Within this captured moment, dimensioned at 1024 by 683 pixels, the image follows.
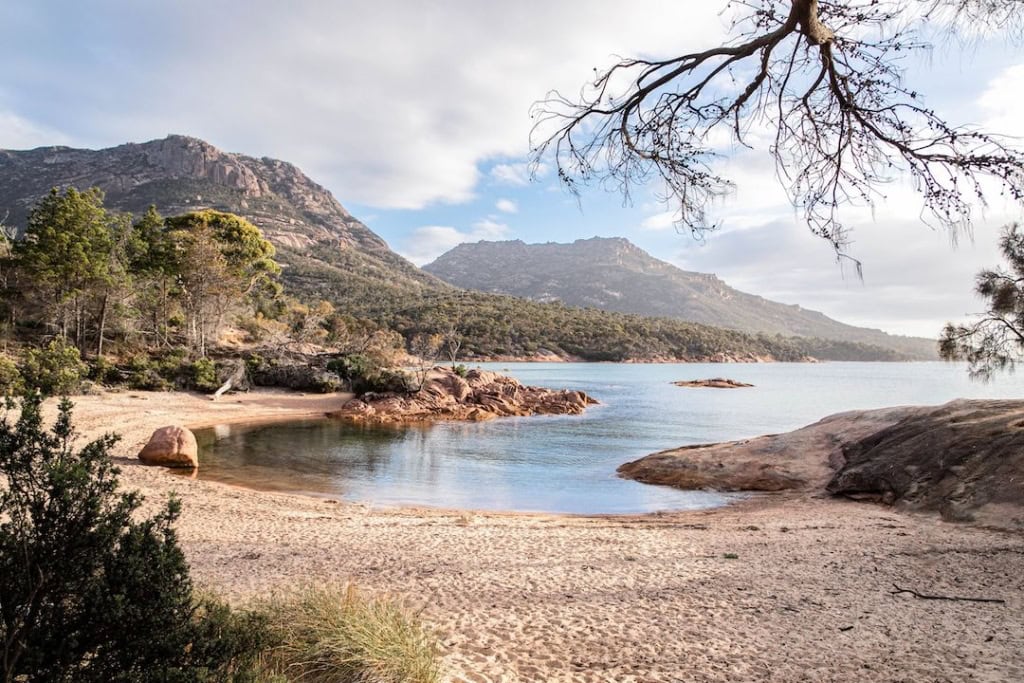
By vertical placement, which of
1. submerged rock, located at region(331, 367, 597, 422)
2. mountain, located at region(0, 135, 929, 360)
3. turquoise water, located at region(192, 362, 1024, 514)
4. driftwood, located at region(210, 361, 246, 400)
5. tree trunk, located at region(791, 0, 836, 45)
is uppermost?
mountain, located at region(0, 135, 929, 360)

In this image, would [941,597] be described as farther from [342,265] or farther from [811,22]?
[342,265]

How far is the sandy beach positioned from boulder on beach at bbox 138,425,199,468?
3278 millimetres

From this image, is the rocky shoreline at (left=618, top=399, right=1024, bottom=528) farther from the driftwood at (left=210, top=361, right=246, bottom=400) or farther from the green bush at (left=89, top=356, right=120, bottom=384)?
the green bush at (left=89, top=356, right=120, bottom=384)

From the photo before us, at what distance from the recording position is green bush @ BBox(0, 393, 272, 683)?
2.44m

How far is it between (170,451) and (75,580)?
49.4 feet

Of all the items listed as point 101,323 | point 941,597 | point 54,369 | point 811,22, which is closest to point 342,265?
point 101,323

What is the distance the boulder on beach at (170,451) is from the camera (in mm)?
15586

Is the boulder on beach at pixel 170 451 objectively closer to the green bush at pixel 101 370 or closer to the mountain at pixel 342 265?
the green bush at pixel 101 370

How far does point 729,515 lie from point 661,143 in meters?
10.6

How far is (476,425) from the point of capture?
3028 cm

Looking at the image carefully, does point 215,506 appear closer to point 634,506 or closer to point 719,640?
point 634,506

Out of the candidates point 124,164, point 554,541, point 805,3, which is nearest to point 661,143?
point 805,3

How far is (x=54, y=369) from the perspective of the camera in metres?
22.8

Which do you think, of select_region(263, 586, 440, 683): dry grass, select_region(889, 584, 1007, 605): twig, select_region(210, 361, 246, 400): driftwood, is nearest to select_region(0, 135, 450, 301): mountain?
select_region(210, 361, 246, 400): driftwood
